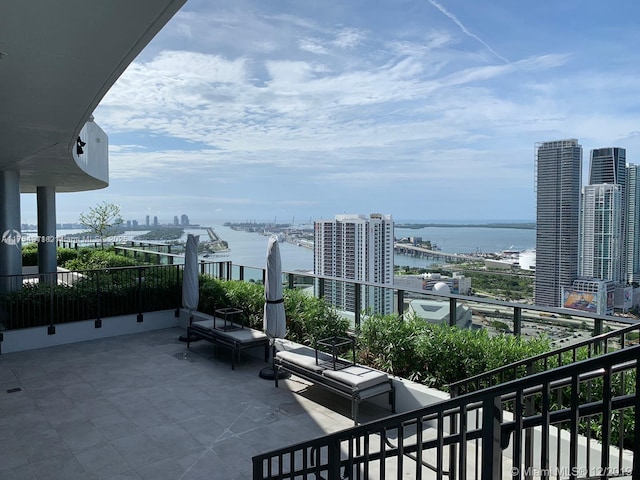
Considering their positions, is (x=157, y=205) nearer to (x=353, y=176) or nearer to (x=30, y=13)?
(x=353, y=176)

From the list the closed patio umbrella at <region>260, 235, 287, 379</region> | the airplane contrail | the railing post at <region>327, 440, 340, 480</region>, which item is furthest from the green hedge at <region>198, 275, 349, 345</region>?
the airplane contrail

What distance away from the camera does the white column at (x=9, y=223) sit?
12.1 metres

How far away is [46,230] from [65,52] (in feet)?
49.7

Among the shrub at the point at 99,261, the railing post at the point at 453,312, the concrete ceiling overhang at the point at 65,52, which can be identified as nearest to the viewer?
the concrete ceiling overhang at the point at 65,52

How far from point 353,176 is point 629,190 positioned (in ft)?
168

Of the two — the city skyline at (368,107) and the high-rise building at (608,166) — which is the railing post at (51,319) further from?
the high-rise building at (608,166)

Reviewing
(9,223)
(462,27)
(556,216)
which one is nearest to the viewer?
(9,223)

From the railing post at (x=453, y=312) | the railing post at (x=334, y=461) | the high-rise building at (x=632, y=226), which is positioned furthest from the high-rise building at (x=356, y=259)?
the high-rise building at (x=632, y=226)

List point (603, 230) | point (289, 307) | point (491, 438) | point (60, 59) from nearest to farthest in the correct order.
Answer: point (491, 438) → point (60, 59) → point (289, 307) → point (603, 230)

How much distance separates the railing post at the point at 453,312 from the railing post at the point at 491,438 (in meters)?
4.55

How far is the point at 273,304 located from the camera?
7.36 meters

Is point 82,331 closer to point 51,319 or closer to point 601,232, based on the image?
point 51,319

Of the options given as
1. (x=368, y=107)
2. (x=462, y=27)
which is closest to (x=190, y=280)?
(x=462, y=27)

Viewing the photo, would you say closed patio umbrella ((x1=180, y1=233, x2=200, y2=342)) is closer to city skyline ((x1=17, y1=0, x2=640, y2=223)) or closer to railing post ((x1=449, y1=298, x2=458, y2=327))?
city skyline ((x1=17, y1=0, x2=640, y2=223))
